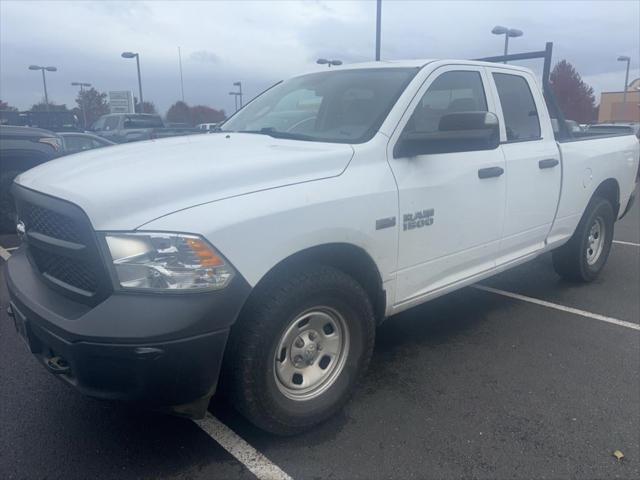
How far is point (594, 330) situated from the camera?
4.41 meters

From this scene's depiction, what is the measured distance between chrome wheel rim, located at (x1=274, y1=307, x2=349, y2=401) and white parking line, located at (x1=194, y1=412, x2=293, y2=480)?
330mm

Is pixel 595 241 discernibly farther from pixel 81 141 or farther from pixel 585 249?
pixel 81 141

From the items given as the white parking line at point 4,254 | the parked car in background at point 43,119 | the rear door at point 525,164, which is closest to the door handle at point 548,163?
the rear door at point 525,164

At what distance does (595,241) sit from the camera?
18.8 ft

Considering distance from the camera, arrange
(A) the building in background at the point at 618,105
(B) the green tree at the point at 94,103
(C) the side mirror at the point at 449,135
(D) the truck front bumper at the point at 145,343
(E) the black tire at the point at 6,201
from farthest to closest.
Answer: (A) the building in background at the point at 618,105 < (B) the green tree at the point at 94,103 < (E) the black tire at the point at 6,201 < (C) the side mirror at the point at 449,135 < (D) the truck front bumper at the point at 145,343

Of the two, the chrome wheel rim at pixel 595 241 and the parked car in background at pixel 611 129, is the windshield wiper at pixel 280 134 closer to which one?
the chrome wheel rim at pixel 595 241

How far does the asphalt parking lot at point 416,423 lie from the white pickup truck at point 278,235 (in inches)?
10.5

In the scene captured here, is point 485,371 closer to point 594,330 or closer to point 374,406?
point 374,406

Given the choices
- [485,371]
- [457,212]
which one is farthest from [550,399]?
[457,212]

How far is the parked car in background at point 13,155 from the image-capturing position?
24.1 ft

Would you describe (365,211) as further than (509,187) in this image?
No

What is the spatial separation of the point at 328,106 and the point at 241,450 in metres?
2.20

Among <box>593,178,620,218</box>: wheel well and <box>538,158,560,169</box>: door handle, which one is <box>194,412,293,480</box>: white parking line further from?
<box>593,178,620,218</box>: wheel well

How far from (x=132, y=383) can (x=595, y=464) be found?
2.21m
